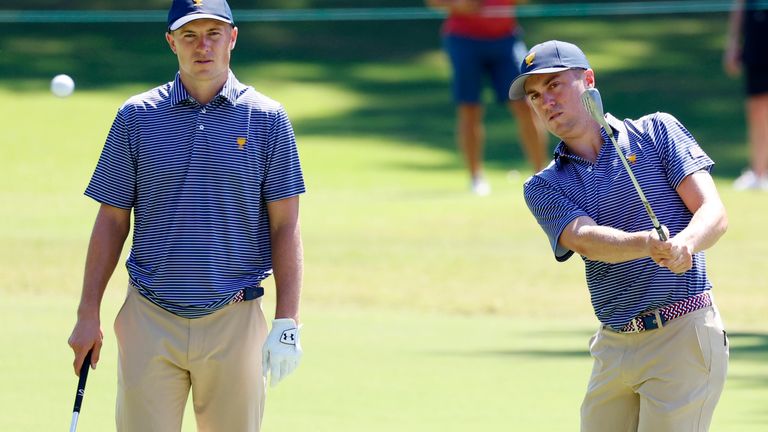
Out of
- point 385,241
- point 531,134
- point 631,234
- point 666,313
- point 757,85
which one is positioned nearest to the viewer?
point 631,234

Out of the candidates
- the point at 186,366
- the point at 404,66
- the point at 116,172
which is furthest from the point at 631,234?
the point at 404,66

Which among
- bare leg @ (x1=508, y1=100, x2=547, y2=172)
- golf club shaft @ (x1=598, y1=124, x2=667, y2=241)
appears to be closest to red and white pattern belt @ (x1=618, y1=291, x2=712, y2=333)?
golf club shaft @ (x1=598, y1=124, x2=667, y2=241)

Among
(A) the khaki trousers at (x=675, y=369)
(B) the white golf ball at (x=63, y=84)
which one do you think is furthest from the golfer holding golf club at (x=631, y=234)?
(B) the white golf ball at (x=63, y=84)

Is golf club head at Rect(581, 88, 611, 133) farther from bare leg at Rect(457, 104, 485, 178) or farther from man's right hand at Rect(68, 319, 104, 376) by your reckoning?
bare leg at Rect(457, 104, 485, 178)

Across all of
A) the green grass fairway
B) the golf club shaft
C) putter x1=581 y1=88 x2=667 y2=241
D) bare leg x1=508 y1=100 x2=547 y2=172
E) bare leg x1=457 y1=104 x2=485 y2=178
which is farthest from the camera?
bare leg x1=457 y1=104 x2=485 y2=178

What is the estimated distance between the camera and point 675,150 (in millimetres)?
5195

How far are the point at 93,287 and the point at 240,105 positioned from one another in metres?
0.75

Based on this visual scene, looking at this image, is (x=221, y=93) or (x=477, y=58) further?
(x=477, y=58)

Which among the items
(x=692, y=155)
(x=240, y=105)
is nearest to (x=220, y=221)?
(x=240, y=105)

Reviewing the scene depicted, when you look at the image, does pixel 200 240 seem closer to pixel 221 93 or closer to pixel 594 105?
pixel 221 93

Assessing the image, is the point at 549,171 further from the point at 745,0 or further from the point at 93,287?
the point at 745,0

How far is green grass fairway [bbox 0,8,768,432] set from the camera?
750 cm

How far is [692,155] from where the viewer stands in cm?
520

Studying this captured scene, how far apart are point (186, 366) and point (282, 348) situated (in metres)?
0.34
